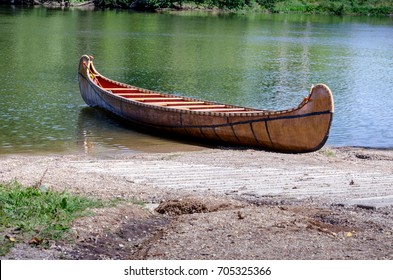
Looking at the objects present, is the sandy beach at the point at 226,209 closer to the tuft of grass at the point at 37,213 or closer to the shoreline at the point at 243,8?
Answer: the tuft of grass at the point at 37,213

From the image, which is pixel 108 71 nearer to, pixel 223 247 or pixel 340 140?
Result: pixel 340 140

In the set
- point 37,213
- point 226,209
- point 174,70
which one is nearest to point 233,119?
point 226,209

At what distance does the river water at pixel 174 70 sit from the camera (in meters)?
19.9

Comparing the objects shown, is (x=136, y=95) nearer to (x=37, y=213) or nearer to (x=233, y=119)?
(x=233, y=119)

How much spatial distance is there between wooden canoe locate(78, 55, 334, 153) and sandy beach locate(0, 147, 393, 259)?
1254 mm

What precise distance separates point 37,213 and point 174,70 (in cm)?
2502

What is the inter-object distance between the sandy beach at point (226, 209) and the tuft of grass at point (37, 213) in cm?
16

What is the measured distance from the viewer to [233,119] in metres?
17.0

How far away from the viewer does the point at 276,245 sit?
804cm

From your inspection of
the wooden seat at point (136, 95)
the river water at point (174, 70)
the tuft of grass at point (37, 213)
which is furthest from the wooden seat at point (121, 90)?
the tuft of grass at point (37, 213)

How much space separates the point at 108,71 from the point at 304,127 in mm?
17242

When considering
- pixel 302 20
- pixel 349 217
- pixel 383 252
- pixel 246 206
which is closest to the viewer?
pixel 383 252

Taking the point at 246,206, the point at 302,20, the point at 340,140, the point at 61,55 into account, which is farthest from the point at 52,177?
the point at 302,20

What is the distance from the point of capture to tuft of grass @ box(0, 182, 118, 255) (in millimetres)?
8055
